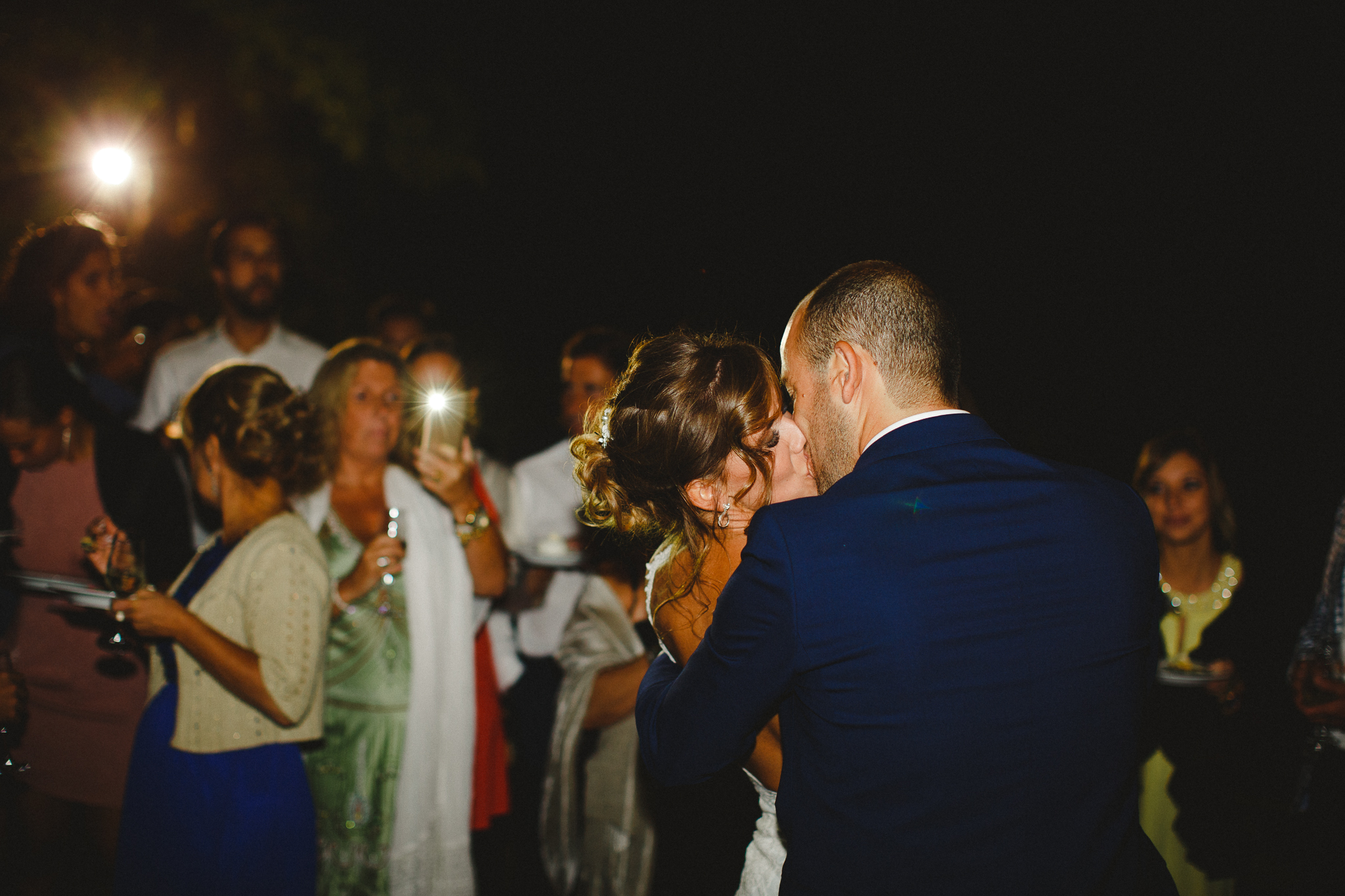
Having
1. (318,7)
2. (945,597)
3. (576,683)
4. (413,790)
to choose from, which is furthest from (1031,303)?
(318,7)

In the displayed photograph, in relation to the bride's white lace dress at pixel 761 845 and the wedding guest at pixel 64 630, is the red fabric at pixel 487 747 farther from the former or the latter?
the bride's white lace dress at pixel 761 845

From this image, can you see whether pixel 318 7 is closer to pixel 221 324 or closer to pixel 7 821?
pixel 221 324

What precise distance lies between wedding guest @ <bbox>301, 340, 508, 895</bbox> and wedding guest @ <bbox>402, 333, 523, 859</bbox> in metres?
0.16

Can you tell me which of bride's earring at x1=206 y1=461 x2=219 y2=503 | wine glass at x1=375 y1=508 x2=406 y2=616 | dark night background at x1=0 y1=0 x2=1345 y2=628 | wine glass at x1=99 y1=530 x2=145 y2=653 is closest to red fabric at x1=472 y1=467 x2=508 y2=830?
wine glass at x1=375 y1=508 x2=406 y2=616

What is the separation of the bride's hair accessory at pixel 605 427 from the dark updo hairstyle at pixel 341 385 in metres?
Answer: 1.39

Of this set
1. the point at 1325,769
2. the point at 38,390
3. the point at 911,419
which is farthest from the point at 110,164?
the point at 1325,769

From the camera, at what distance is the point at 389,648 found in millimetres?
2797

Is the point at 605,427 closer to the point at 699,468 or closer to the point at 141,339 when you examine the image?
the point at 699,468

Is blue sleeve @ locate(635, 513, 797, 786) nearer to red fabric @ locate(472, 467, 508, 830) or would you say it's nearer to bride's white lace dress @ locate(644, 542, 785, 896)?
bride's white lace dress @ locate(644, 542, 785, 896)

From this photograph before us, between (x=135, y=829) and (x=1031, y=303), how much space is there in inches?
120

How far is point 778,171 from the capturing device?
2996 millimetres

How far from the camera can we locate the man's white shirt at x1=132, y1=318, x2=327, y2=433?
3.88 metres

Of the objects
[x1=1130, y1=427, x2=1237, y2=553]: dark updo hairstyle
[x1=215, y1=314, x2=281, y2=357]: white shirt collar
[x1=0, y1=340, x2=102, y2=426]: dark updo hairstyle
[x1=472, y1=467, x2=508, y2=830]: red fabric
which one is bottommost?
[x1=472, y1=467, x2=508, y2=830]: red fabric

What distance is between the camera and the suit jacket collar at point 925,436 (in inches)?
54.0
